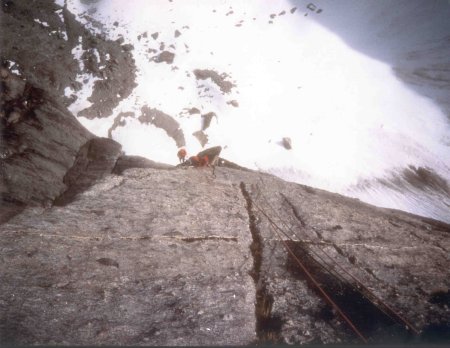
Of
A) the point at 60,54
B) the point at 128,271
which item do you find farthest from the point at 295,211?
the point at 60,54

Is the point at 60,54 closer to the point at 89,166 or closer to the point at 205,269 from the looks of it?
the point at 89,166

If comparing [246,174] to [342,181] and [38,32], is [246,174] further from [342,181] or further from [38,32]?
[38,32]

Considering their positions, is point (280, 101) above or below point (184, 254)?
above

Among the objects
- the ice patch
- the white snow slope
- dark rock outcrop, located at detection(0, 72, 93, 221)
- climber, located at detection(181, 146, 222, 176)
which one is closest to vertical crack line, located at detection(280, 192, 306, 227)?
climber, located at detection(181, 146, 222, 176)

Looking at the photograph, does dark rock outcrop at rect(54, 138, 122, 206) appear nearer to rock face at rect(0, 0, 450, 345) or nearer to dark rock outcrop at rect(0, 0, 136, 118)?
rock face at rect(0, 0, 450, 345)

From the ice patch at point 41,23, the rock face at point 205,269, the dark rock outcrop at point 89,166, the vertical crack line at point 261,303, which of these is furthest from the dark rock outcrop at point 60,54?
the vertical crack line at point 261,303

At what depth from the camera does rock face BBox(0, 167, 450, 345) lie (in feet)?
8.14

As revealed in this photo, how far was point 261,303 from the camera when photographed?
2.93m

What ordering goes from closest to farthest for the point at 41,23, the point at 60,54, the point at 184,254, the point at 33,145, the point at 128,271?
the point at 128,271 < the point at 184,254 < the point at 33,145 < the point at 60,54 < the point at 41,23

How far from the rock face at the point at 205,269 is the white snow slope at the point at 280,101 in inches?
134

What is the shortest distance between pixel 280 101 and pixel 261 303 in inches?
314

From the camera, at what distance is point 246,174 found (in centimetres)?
511

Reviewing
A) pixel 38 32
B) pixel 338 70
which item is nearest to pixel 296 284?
pixel 38 32

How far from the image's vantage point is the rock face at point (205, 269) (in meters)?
2.48
